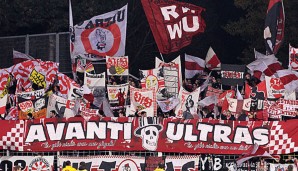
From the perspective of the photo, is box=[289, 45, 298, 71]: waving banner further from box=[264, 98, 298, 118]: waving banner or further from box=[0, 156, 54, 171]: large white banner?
box=[0, 156, 54, 171]: large white banner

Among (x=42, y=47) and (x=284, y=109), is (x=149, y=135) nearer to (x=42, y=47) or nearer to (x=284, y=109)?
(x=284, y=109)

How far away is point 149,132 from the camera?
28.7m

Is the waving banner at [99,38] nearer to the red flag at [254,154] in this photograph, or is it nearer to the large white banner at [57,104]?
the large white banner at [57,104]

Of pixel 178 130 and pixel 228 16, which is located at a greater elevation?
pixel 228 16

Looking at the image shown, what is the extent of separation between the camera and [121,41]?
33.3 metres

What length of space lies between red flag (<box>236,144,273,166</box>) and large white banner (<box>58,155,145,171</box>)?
7.98ft

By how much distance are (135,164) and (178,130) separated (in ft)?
4.54

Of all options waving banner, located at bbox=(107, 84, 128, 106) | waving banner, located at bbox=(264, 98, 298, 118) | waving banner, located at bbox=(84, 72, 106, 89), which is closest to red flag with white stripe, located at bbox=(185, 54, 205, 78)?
waving banner, located at bbox=(107, 84, 128, 106)

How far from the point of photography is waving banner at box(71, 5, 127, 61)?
109ft

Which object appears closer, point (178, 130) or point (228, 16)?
point (178, 130)

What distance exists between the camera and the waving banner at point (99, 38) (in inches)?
1309

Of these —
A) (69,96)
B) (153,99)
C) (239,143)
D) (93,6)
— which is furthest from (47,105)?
(93,6)

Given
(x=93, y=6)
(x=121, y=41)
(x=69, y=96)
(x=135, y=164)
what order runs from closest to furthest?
(x=135, y=164) < (x=69, y=96) < (x=121, y=41) < (x=93, y=6)

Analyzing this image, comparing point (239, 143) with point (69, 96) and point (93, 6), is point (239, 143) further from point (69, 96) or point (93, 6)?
point (93, 6)
